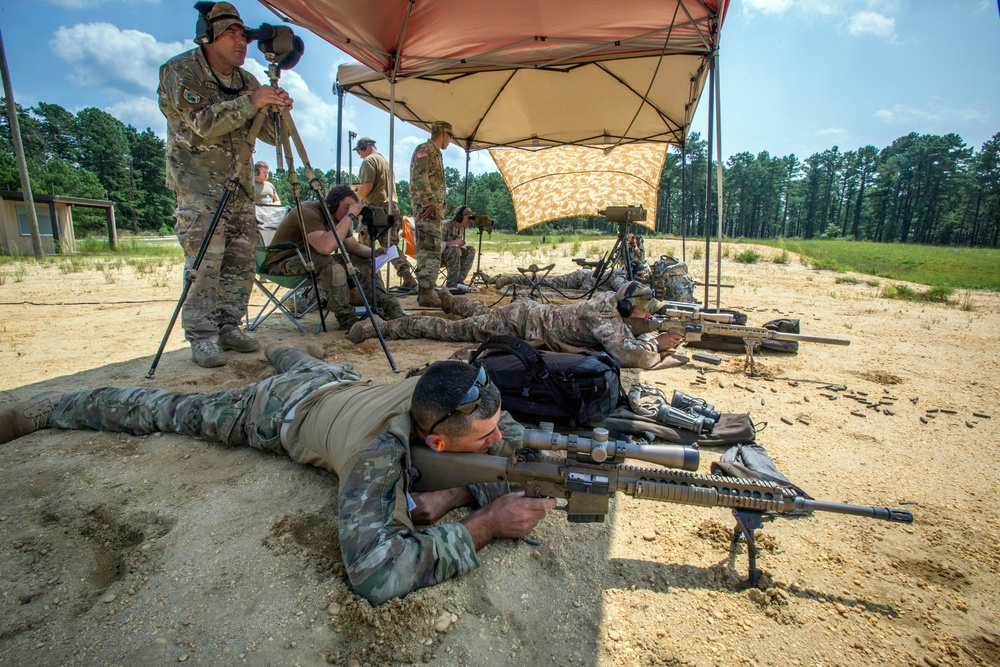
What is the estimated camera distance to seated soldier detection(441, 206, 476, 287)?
31.2 feet

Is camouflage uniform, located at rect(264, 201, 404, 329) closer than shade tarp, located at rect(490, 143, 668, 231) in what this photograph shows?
Yes

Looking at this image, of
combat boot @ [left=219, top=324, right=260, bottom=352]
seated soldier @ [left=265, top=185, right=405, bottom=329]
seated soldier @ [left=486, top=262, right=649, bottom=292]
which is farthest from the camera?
seated soldier @ [left=486, top=262, right=649, bottom=292]

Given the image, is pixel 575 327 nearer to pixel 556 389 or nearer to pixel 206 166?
pixel 556 389

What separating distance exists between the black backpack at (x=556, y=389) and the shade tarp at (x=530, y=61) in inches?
175

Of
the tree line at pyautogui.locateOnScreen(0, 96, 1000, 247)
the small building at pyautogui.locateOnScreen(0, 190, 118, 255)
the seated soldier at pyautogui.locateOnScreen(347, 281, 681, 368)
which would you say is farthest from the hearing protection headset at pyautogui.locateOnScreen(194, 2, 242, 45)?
the tree line at pyautogui.locateOnScreen(0, 96, 1000, 247)

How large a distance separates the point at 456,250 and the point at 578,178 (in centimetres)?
441

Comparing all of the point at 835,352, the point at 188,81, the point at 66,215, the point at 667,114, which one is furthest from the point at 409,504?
the point at 66,215

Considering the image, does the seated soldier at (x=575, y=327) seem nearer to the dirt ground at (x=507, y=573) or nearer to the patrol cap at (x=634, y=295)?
the patrol cap at (x=634, y=295)

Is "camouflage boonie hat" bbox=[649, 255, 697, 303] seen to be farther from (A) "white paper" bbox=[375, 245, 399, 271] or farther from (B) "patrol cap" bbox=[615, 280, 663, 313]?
(A) "white paper" bbox=[375, 245, 399, 271]

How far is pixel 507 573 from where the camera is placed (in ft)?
6.23

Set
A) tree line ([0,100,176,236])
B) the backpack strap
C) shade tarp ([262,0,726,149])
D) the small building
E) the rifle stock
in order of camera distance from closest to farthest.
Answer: the backpack strap
the rifle stock
shade tarp ([262,0,726,149])
the small building
tree line ([0,100,176,236])

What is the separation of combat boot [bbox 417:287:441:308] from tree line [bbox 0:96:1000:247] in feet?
90.0

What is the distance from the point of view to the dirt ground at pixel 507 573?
1.55 metres

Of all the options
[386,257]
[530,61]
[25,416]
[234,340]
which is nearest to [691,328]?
[386,257]
